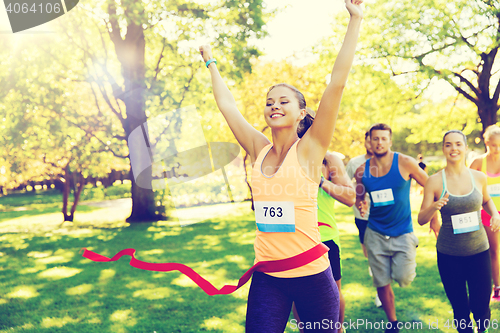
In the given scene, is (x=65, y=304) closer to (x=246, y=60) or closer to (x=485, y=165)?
(x=485, y=165)

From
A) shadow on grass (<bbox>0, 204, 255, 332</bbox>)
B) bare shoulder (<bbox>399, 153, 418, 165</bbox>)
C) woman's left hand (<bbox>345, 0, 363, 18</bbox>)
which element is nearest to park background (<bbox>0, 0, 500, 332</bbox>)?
shadow on grass (<bbox>0, 204, 255, 332</bbox>)

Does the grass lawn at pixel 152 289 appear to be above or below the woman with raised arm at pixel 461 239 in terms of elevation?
below

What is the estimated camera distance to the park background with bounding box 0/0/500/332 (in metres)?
5.36

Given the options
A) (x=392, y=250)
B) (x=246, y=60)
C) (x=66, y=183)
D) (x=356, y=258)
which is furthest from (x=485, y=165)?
(x=66, y=183)

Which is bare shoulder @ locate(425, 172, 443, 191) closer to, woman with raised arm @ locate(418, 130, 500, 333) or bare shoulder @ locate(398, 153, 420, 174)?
woman with raised arm @ locate(418, 130, 500, 333)

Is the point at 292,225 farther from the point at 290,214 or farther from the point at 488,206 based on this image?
the point at 488,206

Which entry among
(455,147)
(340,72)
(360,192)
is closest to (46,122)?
(360,192)

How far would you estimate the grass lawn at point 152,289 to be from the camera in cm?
466

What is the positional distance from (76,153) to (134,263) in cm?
1297

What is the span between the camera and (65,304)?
5418 mm

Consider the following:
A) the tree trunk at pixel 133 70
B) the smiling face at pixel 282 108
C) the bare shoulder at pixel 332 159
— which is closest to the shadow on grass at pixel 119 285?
the bare shoulder at pixel 332 159

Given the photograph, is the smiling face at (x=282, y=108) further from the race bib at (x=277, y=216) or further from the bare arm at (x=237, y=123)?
the race bib at (x=277, y=216)

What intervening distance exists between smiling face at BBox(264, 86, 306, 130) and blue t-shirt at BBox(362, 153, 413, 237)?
7.63 ft

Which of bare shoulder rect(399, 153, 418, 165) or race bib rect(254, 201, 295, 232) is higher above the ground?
bare shoulder rect(399, 153, 418, 165)
